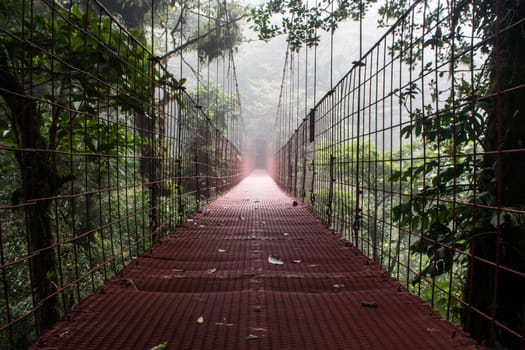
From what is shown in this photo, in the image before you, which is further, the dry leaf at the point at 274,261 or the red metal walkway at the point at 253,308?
the dry leaf at the point at 274,261

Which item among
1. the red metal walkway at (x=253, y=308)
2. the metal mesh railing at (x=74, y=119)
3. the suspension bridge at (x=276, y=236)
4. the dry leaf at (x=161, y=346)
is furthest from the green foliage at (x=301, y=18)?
the dry leaf at (x=161, y=346)

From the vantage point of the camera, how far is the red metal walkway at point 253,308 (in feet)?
3.14

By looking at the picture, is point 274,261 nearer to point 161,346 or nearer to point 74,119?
point 161,346

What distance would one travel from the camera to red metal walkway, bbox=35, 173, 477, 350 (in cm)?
96

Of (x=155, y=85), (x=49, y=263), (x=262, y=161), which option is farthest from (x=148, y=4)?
(x=262, y=161)

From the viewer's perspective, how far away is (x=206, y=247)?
6.79ft

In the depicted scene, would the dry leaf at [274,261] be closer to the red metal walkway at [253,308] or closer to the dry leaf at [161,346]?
the red metal walkway at [253,308]

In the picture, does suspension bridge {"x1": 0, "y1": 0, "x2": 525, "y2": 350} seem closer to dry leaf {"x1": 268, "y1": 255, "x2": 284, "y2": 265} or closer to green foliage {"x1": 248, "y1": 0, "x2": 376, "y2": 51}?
dry leaf {"x1": 268, "y1": 255, "x2": 284, "y2": 265}

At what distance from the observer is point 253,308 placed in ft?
3.81

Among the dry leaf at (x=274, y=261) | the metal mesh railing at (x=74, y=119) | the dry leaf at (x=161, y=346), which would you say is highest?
the metal mesh railing at (x=74, y=119)

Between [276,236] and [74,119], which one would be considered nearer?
→ [74,119]

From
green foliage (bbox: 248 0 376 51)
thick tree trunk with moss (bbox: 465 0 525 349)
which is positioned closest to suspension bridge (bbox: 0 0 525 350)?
thick tree trunk with moss (bbox: 465 0 525 349)

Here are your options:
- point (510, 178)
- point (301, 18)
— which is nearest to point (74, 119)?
point (510, 178)

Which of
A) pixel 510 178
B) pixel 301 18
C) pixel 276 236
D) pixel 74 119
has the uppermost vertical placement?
pixel 301 18
